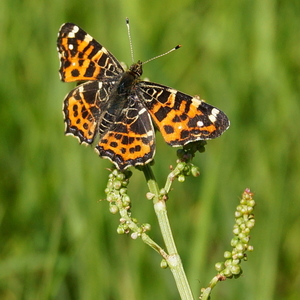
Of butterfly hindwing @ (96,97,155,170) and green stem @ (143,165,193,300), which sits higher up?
butterfly hindwing @ (96,97,155,170)

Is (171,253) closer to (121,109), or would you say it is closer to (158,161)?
(121,109)

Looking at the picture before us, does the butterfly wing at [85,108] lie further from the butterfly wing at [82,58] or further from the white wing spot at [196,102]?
the white wing spot at [196,102]

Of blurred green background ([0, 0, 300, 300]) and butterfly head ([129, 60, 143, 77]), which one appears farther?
blurred green background ([0, 0, 300, 300])

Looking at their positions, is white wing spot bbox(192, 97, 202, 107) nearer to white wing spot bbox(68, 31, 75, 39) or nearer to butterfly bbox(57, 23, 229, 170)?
butterfly bbox(57, 23, 229, 170)

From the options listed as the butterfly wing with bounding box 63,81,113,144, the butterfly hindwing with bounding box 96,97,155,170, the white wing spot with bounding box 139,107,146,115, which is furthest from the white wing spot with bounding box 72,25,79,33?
the white wing spot with bounding box 139,107,146,115

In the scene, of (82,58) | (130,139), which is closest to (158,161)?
(82,58)

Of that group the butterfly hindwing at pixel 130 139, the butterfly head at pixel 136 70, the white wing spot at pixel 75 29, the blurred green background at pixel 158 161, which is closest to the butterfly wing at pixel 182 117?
the butterfly hindwing at pixel 130 139

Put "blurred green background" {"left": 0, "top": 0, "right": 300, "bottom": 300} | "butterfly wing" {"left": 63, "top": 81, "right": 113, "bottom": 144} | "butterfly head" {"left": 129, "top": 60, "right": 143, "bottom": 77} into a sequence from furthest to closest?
"blurred green background" {"left": 0, "top": 0, "right": 300, "bottom": 300} < "butterfly head" {"left": 129, "top": 60, "right": 143, "bottom": 77} < "butterfly wing" {"left": 63, "top": 81, "right": 113, "bottom": 144}

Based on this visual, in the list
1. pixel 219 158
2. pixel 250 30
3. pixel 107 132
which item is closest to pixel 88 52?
pixel 107 132
